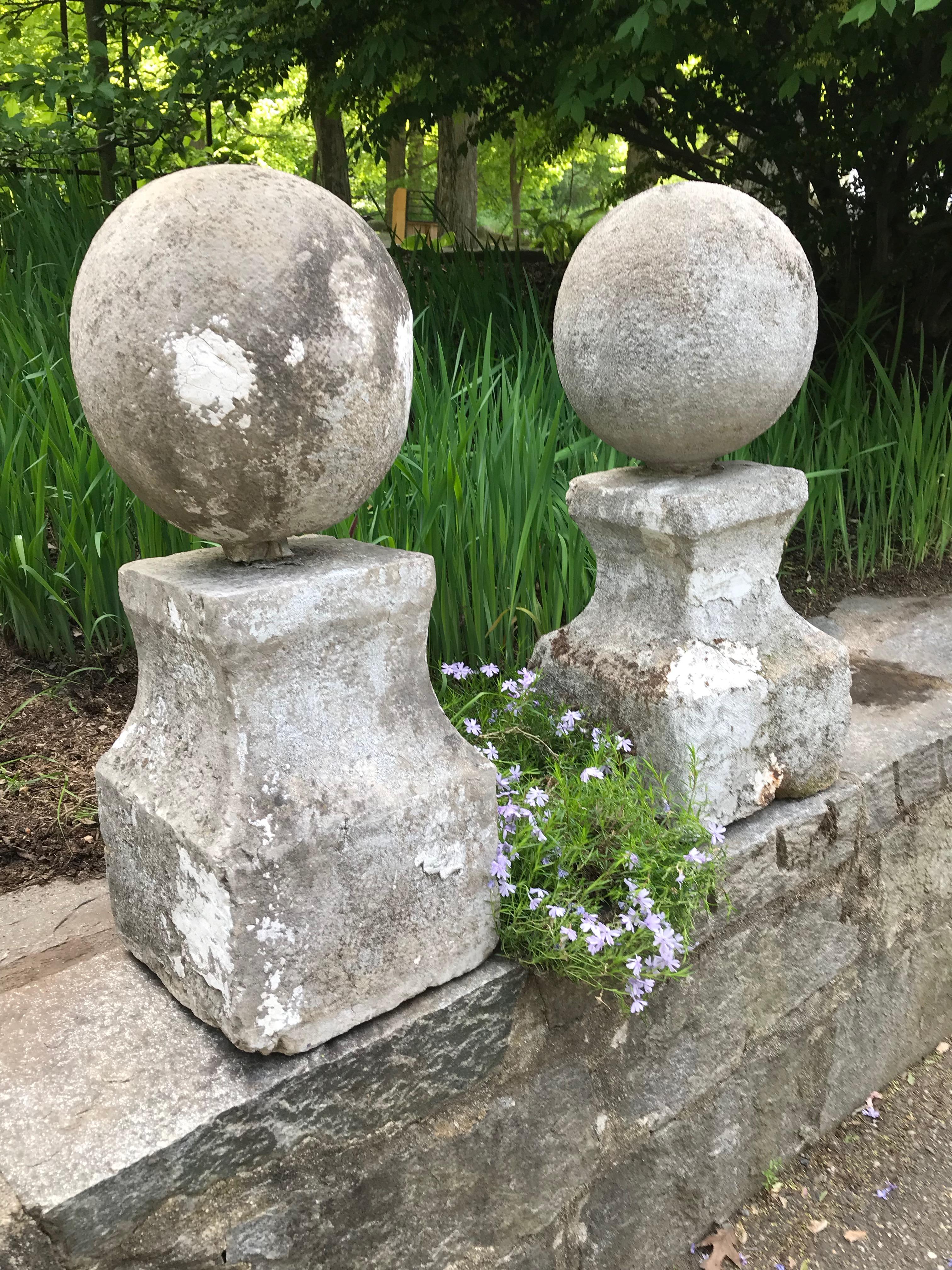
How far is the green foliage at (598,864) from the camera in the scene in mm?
1512

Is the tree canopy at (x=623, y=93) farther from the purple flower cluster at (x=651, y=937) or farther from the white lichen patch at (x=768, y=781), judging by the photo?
the purple flower cluster at (x=651, y=937)

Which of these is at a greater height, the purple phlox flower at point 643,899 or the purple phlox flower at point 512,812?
the purple phlox flower at point 512,812

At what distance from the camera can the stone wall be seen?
48.3 inches

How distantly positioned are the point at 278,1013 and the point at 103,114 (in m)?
4.91

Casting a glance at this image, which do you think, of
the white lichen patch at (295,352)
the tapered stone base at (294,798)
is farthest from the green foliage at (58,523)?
the white lichen patch at (295,352)

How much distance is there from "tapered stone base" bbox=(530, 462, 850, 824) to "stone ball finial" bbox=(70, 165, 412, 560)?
674 millimetres

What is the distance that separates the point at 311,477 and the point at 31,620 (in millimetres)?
1442

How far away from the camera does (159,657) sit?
4.72 ft

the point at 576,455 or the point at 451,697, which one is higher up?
the point at 576,455

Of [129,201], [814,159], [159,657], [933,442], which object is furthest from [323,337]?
[814,159]

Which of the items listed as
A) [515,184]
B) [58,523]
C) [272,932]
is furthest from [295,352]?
[515,184]

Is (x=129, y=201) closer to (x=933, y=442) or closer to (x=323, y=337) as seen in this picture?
(x=323, y=337)

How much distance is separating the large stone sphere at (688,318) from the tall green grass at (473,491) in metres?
0.49

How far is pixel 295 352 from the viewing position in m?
1.19
